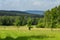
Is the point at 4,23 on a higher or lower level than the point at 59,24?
lower

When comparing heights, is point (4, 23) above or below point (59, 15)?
below

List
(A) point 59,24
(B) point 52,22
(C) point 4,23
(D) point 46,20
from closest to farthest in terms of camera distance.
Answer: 1. (B) point 52,22
2. (A) point 59,24
3. (D) point 46,20
4. (C) point 4,23

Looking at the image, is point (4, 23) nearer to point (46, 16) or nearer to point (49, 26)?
point (46, 16)

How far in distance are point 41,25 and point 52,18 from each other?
31.6 feet

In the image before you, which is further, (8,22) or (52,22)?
(8,22)

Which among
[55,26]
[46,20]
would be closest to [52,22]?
[55,26]

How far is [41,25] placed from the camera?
9138 cm

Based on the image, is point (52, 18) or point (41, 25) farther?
point (41, 25)

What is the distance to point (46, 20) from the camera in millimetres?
95062

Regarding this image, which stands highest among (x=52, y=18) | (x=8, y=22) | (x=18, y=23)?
(x=52, y=18)

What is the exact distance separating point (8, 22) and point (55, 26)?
50568 millimetres

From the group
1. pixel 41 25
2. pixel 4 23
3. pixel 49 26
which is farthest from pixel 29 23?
pixel 4 23

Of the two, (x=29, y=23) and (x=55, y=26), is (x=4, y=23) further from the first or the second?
(x=55, y=26)

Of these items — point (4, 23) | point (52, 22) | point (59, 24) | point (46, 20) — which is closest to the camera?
point (52, 22)
